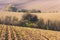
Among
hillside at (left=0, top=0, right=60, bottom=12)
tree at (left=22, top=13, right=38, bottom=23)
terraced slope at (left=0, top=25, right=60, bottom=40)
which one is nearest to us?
terraced slope at (left=0, top=25, right=60, bottom=40)

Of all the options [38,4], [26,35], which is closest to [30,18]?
[26,35]

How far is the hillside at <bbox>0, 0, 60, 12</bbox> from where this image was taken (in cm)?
9695

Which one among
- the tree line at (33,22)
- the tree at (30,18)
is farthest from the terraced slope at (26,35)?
the tree at (30,18)

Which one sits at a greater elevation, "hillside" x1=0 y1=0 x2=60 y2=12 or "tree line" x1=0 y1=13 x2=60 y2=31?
"tree line" x1=0 y1=13 x2=60 y2=31

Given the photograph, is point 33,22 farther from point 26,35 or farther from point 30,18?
point 26,35

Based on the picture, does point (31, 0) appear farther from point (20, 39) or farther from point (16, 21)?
point (20, 39)

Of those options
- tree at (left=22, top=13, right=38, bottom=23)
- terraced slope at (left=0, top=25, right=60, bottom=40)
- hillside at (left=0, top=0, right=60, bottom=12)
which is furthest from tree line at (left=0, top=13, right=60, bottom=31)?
hillside at (left=0, top=0, right=60, bottom=12)

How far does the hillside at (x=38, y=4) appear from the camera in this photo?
96.9 meters

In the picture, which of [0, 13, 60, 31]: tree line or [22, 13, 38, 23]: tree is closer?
[0, 13, 60, 31]: tree line

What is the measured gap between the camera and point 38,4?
11250 centimetres

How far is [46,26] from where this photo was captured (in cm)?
5778

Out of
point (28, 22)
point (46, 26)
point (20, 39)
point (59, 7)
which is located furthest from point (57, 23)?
point (59, 7)

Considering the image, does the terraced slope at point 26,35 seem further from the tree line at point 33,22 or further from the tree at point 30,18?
the tree at point 30,18

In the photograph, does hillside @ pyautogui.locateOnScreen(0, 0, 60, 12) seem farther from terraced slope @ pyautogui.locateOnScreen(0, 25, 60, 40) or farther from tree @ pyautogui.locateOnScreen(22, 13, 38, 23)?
terraced slope @ pyautogui.locateOnScreen(0, 25, 60, 40)
